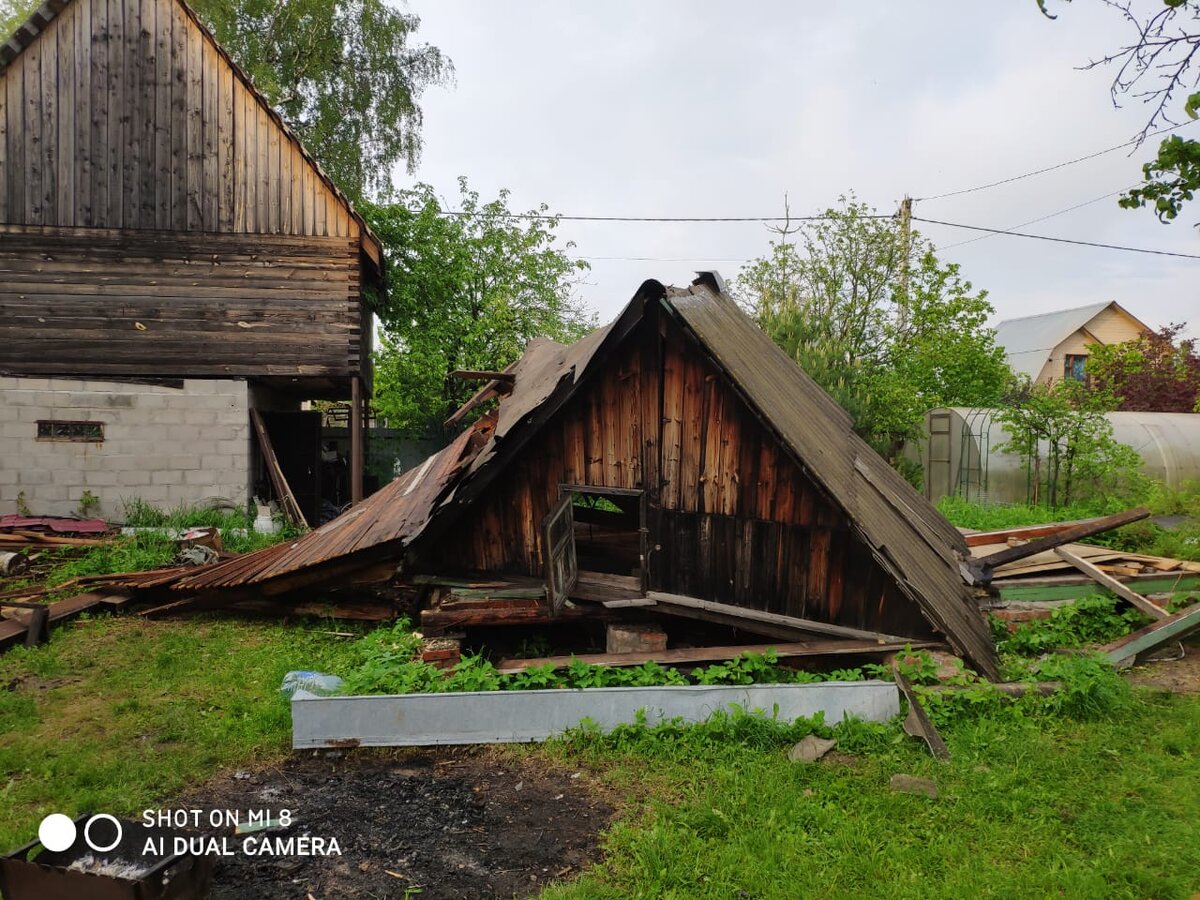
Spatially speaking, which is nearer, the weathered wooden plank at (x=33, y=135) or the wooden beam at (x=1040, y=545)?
the wooden beam at (x=1040, y=545)

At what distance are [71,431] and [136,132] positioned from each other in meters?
5.35

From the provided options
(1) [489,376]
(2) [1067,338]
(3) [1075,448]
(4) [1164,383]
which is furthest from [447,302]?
(2) [1067,338]

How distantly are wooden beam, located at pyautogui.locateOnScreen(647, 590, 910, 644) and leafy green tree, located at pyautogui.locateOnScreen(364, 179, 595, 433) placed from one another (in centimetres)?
1085

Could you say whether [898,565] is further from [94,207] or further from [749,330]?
[94,207]

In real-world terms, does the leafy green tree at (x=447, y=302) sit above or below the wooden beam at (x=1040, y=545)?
above

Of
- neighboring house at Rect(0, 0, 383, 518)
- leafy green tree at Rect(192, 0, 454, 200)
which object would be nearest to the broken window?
neighboring house at Rect(0, 0, 383, 518)

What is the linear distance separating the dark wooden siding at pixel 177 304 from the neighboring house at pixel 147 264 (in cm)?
3

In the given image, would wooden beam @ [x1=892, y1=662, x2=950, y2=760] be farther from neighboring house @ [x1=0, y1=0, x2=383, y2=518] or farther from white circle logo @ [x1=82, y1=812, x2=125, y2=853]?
neighboring house @ [x1=0, y1=0, x2=383, y2=518]

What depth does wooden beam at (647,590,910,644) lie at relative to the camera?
5934mm

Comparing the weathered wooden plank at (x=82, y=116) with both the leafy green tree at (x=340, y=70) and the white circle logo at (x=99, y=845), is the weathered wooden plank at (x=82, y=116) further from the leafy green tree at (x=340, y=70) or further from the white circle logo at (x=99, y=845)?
the white circle logo at (x=99, y=845)

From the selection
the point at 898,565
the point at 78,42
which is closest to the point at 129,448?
the point at 78,42

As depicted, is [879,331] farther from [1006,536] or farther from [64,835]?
[64,835]

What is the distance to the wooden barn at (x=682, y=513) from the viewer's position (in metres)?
5.91

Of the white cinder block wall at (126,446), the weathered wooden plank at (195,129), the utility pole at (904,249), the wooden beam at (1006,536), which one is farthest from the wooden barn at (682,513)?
the utility pole at (904,249)
